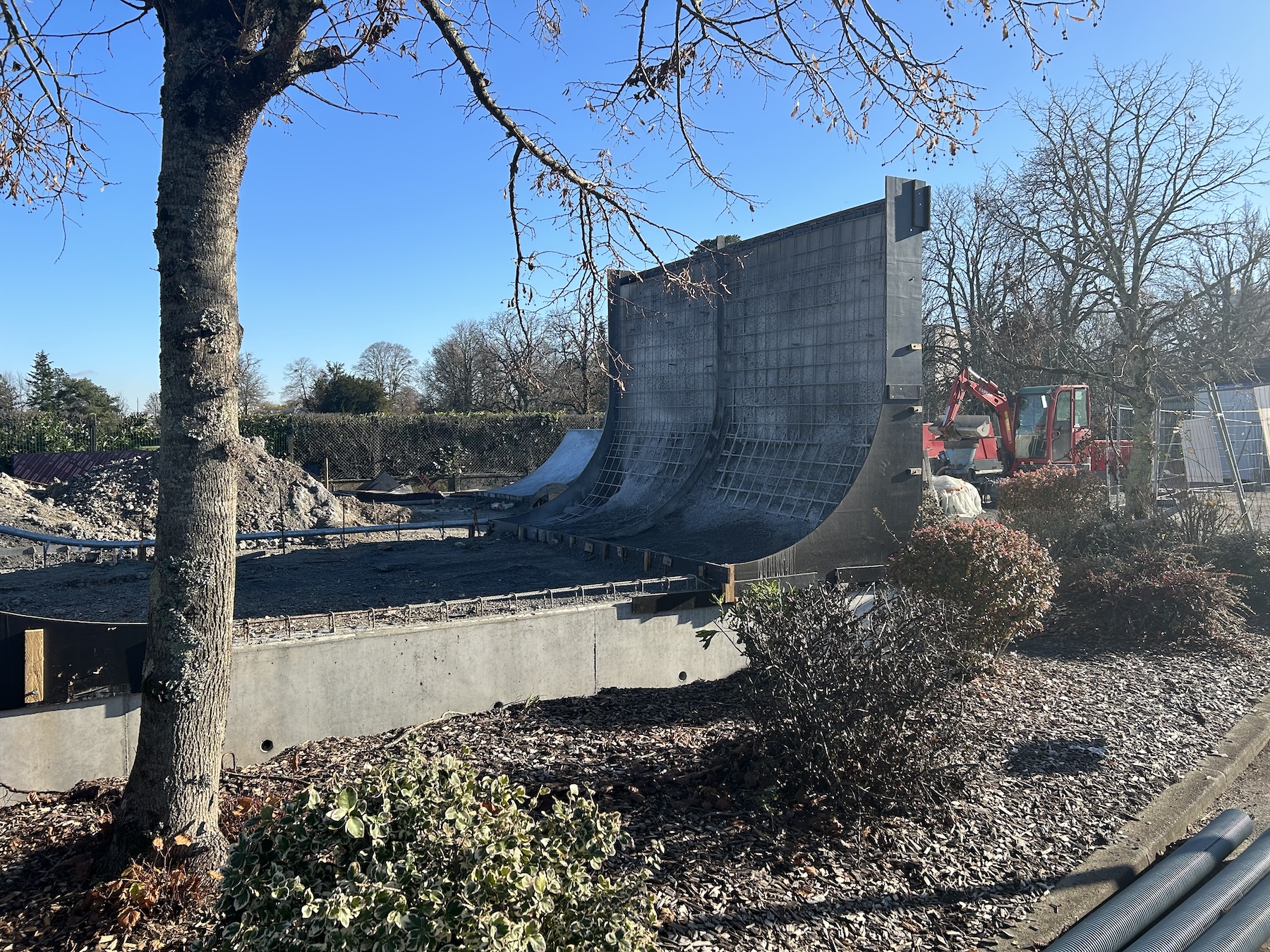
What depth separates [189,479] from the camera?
10.6ft

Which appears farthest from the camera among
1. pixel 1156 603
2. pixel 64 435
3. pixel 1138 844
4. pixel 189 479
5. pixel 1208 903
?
pixel 64 435

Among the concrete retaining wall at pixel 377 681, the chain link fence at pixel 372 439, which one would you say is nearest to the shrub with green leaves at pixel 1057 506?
the concrete retaining wall at pixel 377 681

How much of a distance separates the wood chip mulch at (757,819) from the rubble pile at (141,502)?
11.0 meters

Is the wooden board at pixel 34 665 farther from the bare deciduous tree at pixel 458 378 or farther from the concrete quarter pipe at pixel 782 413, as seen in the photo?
the bare deciduous tree at pixel 458 378

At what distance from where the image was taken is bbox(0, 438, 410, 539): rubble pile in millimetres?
15164

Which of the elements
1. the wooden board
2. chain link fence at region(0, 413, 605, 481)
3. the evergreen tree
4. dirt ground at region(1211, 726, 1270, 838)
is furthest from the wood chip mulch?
the evergreen tree

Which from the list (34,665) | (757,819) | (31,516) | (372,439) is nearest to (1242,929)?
(757,819)

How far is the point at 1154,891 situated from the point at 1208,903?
0.63 feet

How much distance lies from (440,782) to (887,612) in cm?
278

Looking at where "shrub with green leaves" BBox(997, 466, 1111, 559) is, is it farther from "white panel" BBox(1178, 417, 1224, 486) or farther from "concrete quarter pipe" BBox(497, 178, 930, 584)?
"white panel" BBox(1178, 417, 1224, 486)

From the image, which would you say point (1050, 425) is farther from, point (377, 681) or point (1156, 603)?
point (377, 681)

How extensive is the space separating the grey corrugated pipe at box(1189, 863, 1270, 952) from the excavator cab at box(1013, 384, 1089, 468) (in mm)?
15274

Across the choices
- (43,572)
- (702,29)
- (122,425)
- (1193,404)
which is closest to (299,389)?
(122,425)

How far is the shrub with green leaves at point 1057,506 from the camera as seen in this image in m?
9.53
